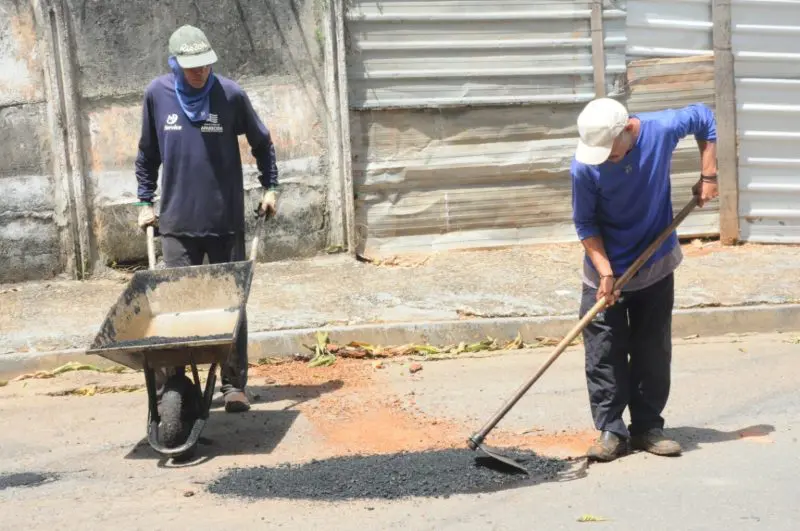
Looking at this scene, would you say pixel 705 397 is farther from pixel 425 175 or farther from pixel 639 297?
pixel 425 175

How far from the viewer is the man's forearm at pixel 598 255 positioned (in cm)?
548

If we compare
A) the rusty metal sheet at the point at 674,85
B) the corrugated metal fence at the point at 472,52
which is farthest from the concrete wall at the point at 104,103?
the rusty metal sheet at the point at 674,85

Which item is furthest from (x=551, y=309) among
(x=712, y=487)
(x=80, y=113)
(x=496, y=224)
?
(x=80, y=113)

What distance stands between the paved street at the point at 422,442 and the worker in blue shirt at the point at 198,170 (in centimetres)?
64

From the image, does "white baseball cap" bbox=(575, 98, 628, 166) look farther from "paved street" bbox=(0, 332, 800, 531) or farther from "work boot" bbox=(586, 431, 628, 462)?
"paved street" bbox=(0, 332, 800, 531)

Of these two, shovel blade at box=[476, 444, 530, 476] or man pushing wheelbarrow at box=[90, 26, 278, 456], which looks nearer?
shovel blade at box=[476, 444, 530, 476]

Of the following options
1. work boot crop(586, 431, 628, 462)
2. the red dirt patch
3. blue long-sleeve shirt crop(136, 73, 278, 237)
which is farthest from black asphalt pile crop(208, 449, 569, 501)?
blue long-sleeve shirt crop(136, 73, 278, 237)

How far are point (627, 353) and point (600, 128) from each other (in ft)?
4.05

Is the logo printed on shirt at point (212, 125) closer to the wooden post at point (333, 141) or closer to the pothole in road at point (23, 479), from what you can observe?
the pothole in road at point (23, 479)

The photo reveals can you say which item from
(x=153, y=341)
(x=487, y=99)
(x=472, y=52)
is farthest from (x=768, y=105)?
(x=153, y=341)

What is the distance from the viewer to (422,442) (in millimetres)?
6137

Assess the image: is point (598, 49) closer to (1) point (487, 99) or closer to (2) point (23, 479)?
(1) point (487, 99)

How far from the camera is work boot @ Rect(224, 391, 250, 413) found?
6.86m

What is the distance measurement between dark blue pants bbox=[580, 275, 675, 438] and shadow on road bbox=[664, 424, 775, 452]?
28 cm
